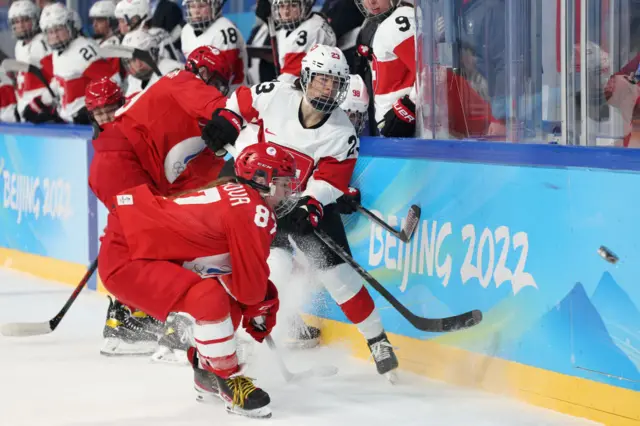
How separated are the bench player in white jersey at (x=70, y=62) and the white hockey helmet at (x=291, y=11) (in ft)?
6.31

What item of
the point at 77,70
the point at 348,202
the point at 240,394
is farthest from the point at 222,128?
the point at 77,70

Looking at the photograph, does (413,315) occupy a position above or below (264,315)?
below

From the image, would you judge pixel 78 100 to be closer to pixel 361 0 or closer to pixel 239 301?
pixel 361 0

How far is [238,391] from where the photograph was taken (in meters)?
3.40

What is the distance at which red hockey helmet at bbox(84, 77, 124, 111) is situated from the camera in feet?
15.0

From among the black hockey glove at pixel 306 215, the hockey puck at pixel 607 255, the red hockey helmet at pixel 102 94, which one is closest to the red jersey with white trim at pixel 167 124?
the red hockey helmet at pixel 102 94

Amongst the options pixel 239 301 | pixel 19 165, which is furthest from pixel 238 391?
pixel 19 165

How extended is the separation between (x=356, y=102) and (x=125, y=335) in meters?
1.37

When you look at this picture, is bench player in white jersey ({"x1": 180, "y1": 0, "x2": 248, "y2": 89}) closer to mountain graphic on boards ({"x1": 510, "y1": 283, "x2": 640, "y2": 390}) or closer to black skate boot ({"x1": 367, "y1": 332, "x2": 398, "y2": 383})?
black skate boot ({"x1": 367, "y1": 332, "x2": 398, "y2": 383})

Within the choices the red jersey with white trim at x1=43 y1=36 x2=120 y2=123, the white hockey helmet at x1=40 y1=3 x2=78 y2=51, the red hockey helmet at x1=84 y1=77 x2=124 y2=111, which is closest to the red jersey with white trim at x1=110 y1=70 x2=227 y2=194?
the red hockey helmet at x1=84 y1=77 x2=124 y2=111

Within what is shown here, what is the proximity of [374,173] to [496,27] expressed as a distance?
0.74 meters

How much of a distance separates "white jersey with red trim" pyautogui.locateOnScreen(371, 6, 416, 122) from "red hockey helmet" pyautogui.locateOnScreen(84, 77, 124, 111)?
1.11 metres

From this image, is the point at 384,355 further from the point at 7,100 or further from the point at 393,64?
the point at 7,100

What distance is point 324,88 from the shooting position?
3.96m
